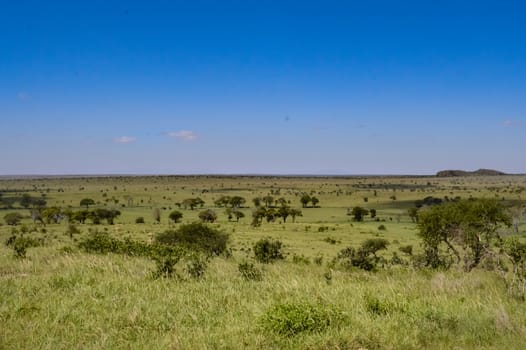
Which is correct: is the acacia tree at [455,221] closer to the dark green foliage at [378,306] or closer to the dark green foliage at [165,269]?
the dark green foliage at [378,306]

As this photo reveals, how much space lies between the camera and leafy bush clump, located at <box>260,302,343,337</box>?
6.58 metres

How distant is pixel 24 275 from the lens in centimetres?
1041

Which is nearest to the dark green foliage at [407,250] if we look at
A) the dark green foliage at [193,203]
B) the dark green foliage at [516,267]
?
the dark green foliage at [516,267]

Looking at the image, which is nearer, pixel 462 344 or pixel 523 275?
pixel 462 344

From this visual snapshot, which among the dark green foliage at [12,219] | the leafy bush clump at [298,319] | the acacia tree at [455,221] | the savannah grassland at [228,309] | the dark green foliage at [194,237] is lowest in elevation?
the dark green foliage at [12,219]

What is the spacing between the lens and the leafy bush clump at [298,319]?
658 cm

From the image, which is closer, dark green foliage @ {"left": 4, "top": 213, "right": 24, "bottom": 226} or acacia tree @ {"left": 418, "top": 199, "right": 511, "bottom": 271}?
acacia tree @ {"left": 418, "top": 199, "right": 511, "bottom": 271}

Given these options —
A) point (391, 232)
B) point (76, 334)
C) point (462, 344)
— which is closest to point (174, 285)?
point (76, 334)

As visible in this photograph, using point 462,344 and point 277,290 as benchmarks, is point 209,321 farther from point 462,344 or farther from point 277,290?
point 462,344

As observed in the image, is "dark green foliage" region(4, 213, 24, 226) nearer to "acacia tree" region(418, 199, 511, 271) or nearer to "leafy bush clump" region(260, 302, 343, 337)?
"acacia tree" region(418, 199, 511, 271)

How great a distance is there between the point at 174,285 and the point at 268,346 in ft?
12.7

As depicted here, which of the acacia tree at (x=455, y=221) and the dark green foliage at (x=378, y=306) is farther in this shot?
the acacia tree at (x=455, y=221)

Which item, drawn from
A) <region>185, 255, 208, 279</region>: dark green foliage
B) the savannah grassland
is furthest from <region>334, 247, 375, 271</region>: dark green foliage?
the savannah grassland

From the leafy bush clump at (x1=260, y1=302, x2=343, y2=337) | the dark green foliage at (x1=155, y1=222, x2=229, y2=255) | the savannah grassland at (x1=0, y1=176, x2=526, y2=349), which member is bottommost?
the dark green foliage at (x1=155, y1=222, x2=229, y2=255)
